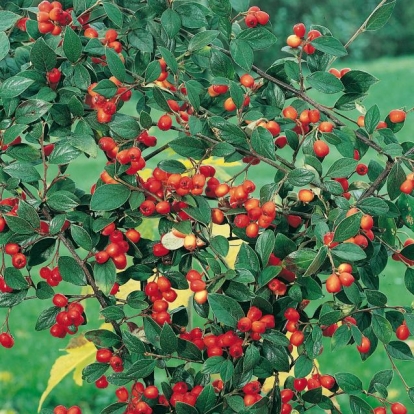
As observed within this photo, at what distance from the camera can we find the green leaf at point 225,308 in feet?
3.52

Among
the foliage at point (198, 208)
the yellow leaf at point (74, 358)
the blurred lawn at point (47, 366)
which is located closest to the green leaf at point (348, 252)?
the foliage at point (198, 208)

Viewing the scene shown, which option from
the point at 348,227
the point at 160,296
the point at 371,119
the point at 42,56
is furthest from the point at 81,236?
the point at 371,119

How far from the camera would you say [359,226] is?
1.01 metres

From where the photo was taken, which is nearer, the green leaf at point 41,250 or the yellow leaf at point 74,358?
the green leaf at point 41,250

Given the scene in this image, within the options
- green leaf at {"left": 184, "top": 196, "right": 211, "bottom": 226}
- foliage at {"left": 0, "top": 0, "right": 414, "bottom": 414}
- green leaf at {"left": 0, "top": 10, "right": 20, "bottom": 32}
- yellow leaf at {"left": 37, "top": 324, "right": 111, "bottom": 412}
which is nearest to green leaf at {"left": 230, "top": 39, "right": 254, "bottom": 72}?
foliage at {"left": 0, "top": 0, "right": 414, "bottom": 414}

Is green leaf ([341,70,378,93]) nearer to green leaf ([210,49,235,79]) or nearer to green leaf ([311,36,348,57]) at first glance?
green leaf ([311,36,348,57])

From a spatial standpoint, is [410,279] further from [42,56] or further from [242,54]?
[42,56]

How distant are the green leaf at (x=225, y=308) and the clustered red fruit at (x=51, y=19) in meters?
0.45

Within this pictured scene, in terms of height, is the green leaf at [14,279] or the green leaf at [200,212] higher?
the green leaf at [200,212]

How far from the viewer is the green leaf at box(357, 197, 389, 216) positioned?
108cm

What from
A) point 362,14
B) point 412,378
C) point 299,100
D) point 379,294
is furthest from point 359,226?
point 362,14

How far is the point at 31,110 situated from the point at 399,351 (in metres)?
0.64

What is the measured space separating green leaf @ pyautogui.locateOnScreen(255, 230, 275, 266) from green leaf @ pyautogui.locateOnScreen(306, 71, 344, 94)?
238mm

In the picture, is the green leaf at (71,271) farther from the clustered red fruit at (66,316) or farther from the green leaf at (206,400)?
the green leaf at (206,400)
